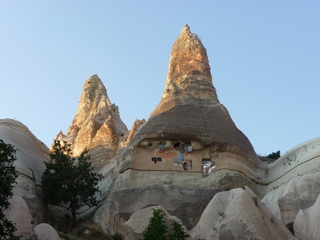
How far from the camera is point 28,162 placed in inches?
1259

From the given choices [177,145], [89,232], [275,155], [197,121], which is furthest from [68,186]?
[275,155]

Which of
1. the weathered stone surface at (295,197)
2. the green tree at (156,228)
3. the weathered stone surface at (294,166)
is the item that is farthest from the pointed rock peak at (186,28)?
the green tree at (156,228)

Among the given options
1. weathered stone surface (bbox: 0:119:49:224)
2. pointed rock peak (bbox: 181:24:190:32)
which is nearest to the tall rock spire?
pointed rock peak (bbox: 181:24:190:32)

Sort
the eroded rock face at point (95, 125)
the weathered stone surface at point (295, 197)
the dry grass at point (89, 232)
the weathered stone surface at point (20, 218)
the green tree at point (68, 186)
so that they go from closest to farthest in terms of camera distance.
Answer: the weathered stone surface at point (20, 218), the weathered stone surface at point (295, 197), the dry grass at point (89, 232), the green tree at point (68, 186), the eroded rock face at point (95, 125)

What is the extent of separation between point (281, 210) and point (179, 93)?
480 inches

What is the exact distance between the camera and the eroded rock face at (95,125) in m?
43.0

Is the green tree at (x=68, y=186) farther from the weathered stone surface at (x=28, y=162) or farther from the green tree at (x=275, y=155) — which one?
the green tree at (x=275, y=155)

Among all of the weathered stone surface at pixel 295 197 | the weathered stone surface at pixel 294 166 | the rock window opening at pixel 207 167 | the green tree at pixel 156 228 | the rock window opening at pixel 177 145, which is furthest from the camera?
the rock window opening at pixel 177 145

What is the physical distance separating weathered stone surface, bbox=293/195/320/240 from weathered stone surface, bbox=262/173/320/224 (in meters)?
0.98

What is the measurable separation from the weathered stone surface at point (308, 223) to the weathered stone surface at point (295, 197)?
3.21 feet

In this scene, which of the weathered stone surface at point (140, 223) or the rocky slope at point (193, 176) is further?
the weathered stone surface at point (140, 223)

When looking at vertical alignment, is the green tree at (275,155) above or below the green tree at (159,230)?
above

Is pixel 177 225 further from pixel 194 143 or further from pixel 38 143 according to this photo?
pixel 38 143

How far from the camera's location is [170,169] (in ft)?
98.6
